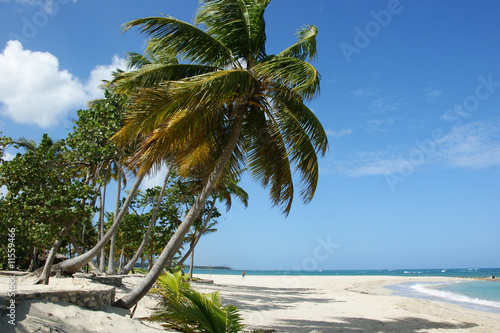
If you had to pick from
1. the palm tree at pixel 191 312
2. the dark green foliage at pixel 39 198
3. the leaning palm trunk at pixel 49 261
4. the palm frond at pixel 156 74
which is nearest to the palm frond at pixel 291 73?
the palm frond at pixel 156 74

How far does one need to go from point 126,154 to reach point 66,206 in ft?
7.50

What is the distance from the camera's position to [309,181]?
801cm

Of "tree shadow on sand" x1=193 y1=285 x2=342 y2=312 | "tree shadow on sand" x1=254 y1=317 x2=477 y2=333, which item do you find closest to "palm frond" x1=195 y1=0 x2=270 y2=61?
"tree shadow on sand" x1=254 y1=317 x2=477 y2=333

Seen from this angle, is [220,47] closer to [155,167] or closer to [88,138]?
[155,167]

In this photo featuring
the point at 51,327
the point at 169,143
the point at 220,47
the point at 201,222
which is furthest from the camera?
the point at 201,222

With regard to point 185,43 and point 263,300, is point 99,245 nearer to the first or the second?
point 185,43

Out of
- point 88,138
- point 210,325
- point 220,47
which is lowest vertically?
point 210,325

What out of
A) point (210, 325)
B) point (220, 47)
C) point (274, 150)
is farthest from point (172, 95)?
point (210, 325)

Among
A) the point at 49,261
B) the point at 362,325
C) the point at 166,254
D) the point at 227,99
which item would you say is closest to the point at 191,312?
the point at 166,254

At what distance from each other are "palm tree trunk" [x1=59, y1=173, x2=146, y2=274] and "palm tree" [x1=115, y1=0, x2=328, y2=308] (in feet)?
8.09

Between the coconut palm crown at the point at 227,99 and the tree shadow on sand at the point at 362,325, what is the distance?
296 cm

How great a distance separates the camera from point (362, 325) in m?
9.44

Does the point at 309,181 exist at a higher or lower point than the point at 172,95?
lower

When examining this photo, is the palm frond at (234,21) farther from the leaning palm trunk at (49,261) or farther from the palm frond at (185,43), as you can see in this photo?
the leaning palm trunk at (49,261)
